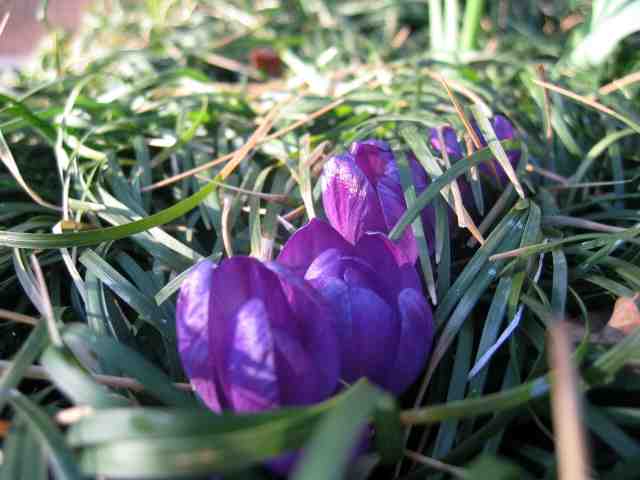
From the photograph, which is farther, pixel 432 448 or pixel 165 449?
pixel 432 448

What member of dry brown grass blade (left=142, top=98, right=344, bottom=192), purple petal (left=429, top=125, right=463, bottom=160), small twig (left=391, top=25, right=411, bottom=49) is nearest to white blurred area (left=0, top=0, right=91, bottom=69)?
small twig (left=391, top=25, right=411, bottom=49)

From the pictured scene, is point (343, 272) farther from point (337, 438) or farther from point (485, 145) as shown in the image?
point (485, 145)

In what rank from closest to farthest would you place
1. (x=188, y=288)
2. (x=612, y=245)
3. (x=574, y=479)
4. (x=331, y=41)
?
(x=574, y=479), (x=188, y=288), (x=612, y=245), (x=331, y=41)

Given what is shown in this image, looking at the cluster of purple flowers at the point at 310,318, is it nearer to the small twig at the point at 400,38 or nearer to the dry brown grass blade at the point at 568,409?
the dry brown grass blade at the point at 568,409

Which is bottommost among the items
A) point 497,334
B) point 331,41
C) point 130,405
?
point 130,405

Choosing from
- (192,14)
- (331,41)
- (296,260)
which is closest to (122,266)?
(296,260)

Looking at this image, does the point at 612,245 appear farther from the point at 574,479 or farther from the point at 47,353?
the point at 47,353

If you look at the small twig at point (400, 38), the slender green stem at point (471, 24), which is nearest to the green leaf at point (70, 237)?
the slender green stem at point (471, 24)

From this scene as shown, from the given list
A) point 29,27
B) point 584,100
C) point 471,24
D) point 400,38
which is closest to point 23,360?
point 584,100
